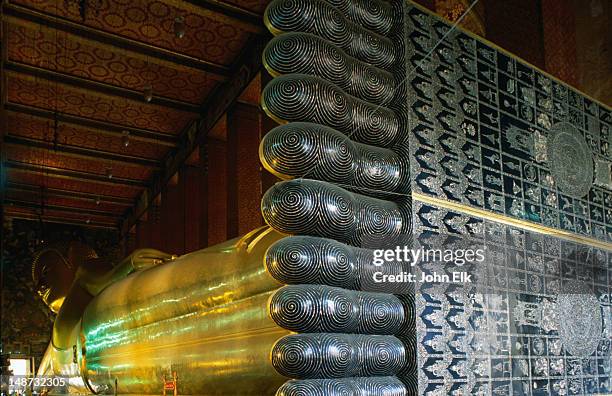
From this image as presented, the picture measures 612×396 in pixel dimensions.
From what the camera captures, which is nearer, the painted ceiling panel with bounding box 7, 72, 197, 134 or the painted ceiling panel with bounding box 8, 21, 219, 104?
the painted ceiling panel with bounding box 8, 21, 219, 104

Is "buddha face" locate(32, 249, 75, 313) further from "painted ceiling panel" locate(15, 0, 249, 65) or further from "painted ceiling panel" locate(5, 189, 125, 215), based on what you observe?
"painted ceiling panel" locate(5, 189, 125, 215)

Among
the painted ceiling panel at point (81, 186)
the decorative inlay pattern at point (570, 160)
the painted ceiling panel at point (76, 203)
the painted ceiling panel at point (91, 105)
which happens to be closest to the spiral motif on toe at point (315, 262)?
the decorative inlay pattern at point (570, 160)

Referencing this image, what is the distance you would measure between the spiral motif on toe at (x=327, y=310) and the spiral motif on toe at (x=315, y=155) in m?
0.52

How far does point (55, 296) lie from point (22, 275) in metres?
7.14

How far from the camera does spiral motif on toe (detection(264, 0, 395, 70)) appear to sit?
10.5 feet

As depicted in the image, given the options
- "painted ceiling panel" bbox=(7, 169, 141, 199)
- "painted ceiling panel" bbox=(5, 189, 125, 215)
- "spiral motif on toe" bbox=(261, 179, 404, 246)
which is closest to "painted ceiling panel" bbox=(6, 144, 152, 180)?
"painted ceiling panel" bbox=(7, 169, 141, 199)

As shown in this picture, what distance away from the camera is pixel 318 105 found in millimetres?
3088

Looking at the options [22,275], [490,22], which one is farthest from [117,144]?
[490,22]

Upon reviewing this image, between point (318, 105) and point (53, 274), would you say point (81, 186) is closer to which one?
point (53, 274)

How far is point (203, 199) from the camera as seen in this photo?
909 centimetres

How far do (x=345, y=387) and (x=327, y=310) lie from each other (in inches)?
13.2

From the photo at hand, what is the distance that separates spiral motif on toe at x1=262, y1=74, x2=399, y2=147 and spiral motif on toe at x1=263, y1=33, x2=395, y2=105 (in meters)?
0.06

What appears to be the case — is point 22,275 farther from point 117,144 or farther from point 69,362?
point 69,362

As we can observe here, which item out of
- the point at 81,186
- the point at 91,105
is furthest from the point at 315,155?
the point at 81,186
